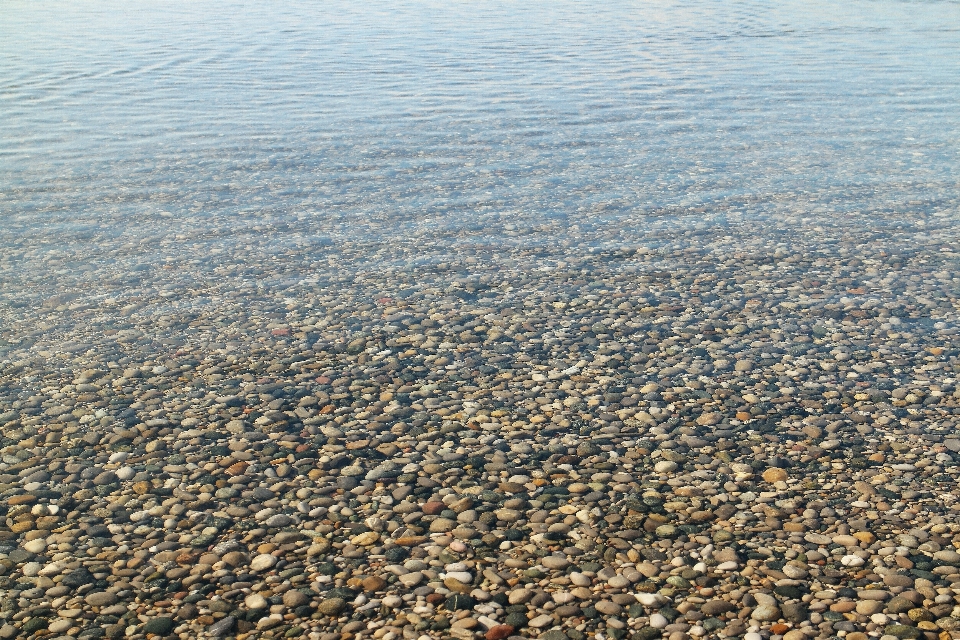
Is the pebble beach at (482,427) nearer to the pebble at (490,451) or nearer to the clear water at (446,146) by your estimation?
the pebble at (490,451)

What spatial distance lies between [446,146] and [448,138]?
2.17 ft

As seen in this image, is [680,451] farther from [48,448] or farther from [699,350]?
[48,448]

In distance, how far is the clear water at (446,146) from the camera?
12391mm

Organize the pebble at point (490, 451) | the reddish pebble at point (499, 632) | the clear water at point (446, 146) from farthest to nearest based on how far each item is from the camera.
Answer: the clear water at point (446, 146), the pebble at point (490, 451), the reddish pebble at point (499, 632)

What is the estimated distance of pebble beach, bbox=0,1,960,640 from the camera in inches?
223

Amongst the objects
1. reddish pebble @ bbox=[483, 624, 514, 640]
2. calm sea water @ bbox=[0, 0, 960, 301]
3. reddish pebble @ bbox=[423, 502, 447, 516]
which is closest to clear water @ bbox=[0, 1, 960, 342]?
calm sea water @ bbox=[0, 0, 960, 301]

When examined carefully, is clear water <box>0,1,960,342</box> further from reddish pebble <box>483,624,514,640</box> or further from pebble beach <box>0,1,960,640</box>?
reddish pebble <box>483,624,514,640</box>

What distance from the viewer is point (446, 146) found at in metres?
17.4

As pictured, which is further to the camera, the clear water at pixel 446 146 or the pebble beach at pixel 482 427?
the clear water at pixel 446 146

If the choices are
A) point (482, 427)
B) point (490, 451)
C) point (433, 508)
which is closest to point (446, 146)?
point (482, 427)

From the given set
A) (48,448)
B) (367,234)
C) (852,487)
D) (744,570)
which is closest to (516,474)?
(744,570)

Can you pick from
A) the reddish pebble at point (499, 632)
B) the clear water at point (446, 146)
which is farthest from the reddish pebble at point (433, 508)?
the clear water at point (446, 146)

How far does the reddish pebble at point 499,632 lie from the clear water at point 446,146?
6383 mm

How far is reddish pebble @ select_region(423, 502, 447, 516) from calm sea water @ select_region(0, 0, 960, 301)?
5663 millimetres
